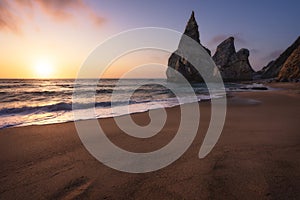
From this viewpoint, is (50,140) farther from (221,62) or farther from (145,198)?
(221,62)

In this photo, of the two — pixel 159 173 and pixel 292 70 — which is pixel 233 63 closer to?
pixel 292 70

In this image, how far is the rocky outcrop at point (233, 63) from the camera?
99125 millimetres

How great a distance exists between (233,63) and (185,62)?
109 feet

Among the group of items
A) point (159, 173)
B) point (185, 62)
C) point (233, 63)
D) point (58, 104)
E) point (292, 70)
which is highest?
point (185, 62)

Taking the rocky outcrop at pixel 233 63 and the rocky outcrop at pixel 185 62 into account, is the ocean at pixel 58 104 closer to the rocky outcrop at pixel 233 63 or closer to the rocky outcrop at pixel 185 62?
the rocky outcrop at pixel 185 62

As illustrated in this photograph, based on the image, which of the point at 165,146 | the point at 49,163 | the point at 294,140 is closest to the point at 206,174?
the point at 165,146

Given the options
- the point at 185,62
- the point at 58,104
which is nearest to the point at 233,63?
the point at 185,62

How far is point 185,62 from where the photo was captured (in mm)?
87375

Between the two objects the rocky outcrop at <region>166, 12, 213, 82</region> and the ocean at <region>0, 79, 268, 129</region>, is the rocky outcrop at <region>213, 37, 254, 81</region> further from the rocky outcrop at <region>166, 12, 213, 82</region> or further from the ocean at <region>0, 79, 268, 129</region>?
the ocean at <region>0, 79, 268, 129</region>

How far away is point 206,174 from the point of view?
2814mm

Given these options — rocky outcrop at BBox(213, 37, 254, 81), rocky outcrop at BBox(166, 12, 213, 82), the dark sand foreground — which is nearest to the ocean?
the dark sand foreground

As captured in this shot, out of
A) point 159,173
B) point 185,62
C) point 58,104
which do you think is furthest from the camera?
point 185,62

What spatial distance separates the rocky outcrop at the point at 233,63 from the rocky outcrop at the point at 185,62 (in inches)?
561

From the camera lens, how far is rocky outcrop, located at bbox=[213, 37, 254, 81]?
99125 millimetres
